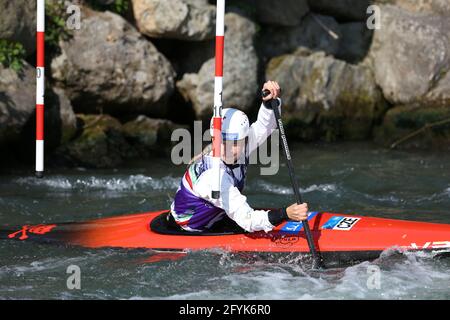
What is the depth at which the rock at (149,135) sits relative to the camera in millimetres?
10148

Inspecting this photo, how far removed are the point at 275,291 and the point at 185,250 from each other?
917mm

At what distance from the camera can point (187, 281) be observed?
Result: 559cm

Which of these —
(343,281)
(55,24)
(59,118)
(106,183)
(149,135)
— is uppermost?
(55,24)

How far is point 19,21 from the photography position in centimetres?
928

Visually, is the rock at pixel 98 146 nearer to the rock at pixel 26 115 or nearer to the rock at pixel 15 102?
the rock at pixel 26 115

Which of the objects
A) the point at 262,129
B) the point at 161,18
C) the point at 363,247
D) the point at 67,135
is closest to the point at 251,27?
the point at 161,18

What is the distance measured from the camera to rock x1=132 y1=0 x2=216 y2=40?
33.8 feet

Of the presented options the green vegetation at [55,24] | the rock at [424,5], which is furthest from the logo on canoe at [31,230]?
the rock at [424,5]

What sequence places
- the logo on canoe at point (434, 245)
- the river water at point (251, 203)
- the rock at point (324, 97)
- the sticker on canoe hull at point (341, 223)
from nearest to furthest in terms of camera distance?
the river water at point (251, 203), the logo on canoe at point (434, 245), the sticker on canoe hull at point (341, 223), the rock at point (324, 97)

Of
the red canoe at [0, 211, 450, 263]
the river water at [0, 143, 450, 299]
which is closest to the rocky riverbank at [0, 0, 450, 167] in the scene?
the river water at [0, 143, 450, 299]

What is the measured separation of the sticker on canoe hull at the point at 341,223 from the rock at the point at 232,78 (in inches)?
189

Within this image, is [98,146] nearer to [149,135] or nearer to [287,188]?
[149,135]

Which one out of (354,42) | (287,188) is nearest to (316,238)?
(287,188)

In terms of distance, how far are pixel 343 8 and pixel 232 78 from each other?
259cm
